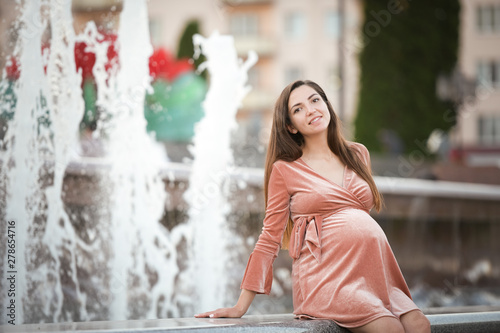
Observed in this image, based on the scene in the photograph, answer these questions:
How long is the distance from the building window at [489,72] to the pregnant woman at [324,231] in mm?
30357

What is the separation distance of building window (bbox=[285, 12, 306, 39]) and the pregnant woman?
110ft

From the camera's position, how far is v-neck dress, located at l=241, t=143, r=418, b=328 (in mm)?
2537

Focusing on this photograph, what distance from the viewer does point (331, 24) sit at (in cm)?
3491

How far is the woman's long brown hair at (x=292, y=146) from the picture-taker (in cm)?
285

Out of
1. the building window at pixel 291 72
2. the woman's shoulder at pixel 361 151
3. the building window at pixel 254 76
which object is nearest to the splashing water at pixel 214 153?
the woman's shoulder at pixel 361 151

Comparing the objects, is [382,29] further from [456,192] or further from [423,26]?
[456,192]

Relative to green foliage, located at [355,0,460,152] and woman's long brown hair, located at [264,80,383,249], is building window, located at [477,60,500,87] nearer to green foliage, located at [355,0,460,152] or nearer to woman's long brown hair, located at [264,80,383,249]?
green foliage, located at [355,0,460,152]

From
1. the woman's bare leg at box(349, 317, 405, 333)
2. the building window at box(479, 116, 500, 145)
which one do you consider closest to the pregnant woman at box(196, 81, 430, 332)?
the woman's bare leg at box(349, 317, 405, 333)

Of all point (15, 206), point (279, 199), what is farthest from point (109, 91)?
point (279, 199)

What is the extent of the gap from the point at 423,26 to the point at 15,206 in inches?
761

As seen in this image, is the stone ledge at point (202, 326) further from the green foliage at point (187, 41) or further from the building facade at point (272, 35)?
the building facade at point (272, 35)

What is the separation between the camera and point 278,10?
36844 millimetres

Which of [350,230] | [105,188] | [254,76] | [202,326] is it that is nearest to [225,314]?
[202,326]

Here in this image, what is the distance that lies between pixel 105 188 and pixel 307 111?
3.16 m
